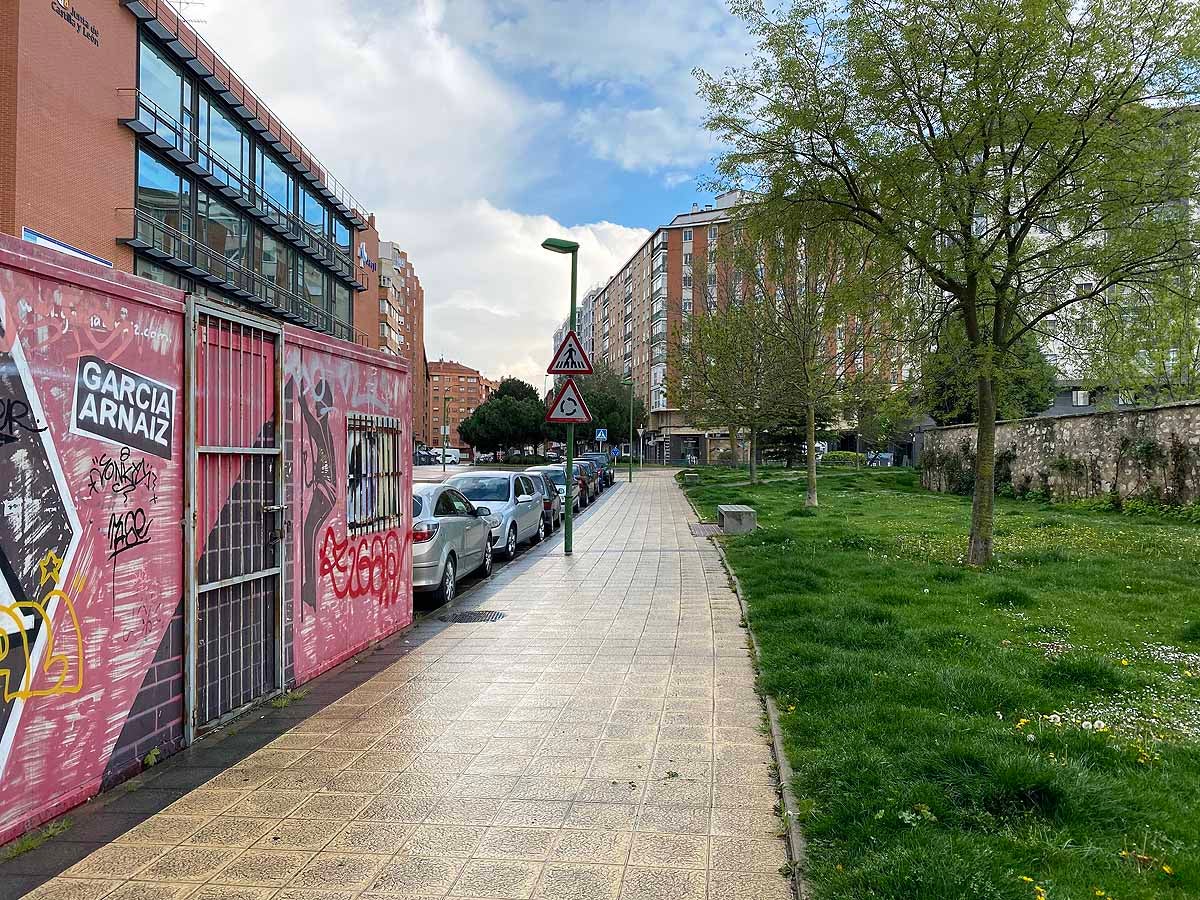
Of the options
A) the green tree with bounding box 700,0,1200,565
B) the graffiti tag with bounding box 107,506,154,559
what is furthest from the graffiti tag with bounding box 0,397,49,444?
the green tree with bounding box 700,0,1200,565

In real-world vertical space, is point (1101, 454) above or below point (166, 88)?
below

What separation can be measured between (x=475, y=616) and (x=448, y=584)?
1.15 m

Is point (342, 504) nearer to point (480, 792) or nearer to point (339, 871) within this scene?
point (480, 792)

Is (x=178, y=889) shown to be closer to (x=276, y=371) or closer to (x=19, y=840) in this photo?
(x=19, y=840)

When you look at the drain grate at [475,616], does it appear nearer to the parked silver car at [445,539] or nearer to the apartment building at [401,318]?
the parked silver car at [445,539]

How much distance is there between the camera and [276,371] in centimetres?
533

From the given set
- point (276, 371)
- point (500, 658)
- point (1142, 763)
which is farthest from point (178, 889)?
point (1142, 763)

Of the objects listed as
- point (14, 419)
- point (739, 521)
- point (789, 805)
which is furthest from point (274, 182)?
point (789, 805)

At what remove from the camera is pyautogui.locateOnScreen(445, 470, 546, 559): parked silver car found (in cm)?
1384

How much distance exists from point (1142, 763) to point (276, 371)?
18.0 feet

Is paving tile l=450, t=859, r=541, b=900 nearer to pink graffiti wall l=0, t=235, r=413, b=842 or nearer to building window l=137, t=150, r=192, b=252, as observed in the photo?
pink graffiti wall l=0, t=235, r=413, b=842

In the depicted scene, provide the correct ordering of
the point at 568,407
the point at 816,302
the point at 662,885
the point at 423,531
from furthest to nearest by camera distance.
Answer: the point at 816,302 → the point at 568,407 → the point at 423,531 → the point at 662,885

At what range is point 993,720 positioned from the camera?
14.9 ft

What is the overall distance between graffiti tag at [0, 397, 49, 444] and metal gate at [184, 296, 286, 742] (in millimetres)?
1040
